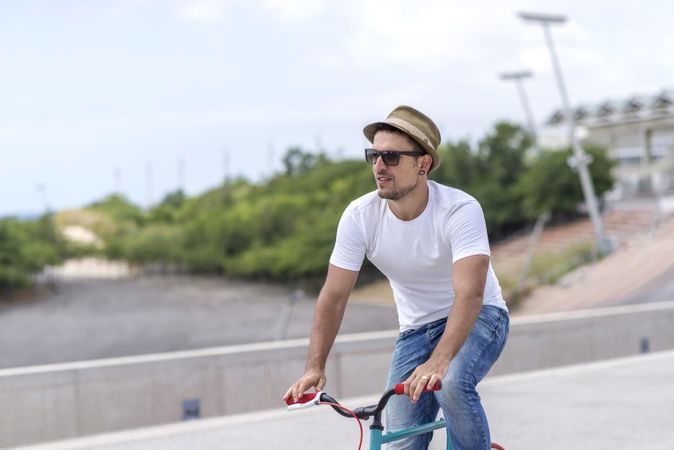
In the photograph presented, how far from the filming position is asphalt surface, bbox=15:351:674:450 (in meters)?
6.02

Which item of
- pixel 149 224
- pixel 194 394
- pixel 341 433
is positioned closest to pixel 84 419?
pixel 194 394

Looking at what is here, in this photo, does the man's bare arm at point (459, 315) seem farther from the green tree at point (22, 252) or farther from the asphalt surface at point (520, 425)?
the green tree at point (22, 252)

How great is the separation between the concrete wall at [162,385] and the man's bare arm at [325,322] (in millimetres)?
6360

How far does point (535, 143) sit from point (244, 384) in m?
48.4

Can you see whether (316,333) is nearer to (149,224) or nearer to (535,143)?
(535,143)

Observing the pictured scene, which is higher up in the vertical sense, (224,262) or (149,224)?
(149,224)

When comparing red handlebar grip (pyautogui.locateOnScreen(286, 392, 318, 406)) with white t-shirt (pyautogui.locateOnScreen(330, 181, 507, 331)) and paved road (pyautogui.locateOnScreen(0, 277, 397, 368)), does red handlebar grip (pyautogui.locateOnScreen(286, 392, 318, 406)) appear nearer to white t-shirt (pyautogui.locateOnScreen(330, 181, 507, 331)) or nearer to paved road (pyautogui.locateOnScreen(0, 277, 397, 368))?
white t-shirt (pyautogui.locateOnScreen(330, 181, 507, 331))

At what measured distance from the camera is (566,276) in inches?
1752

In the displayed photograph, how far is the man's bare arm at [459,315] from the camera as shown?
Result: 2.74 metres

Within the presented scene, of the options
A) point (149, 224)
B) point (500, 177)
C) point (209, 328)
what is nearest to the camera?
point (500, 177)

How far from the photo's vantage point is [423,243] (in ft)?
10.1

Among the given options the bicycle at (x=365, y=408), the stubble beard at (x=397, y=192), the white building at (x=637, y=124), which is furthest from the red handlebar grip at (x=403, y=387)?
the white building at (x=637, y=124)

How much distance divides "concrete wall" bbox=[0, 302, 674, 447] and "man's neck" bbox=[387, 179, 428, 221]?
6.49m

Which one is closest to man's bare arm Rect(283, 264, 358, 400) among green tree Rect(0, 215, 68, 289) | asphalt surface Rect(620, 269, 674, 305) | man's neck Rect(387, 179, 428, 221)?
man's neck Rect(387, 179, 428, 221)
